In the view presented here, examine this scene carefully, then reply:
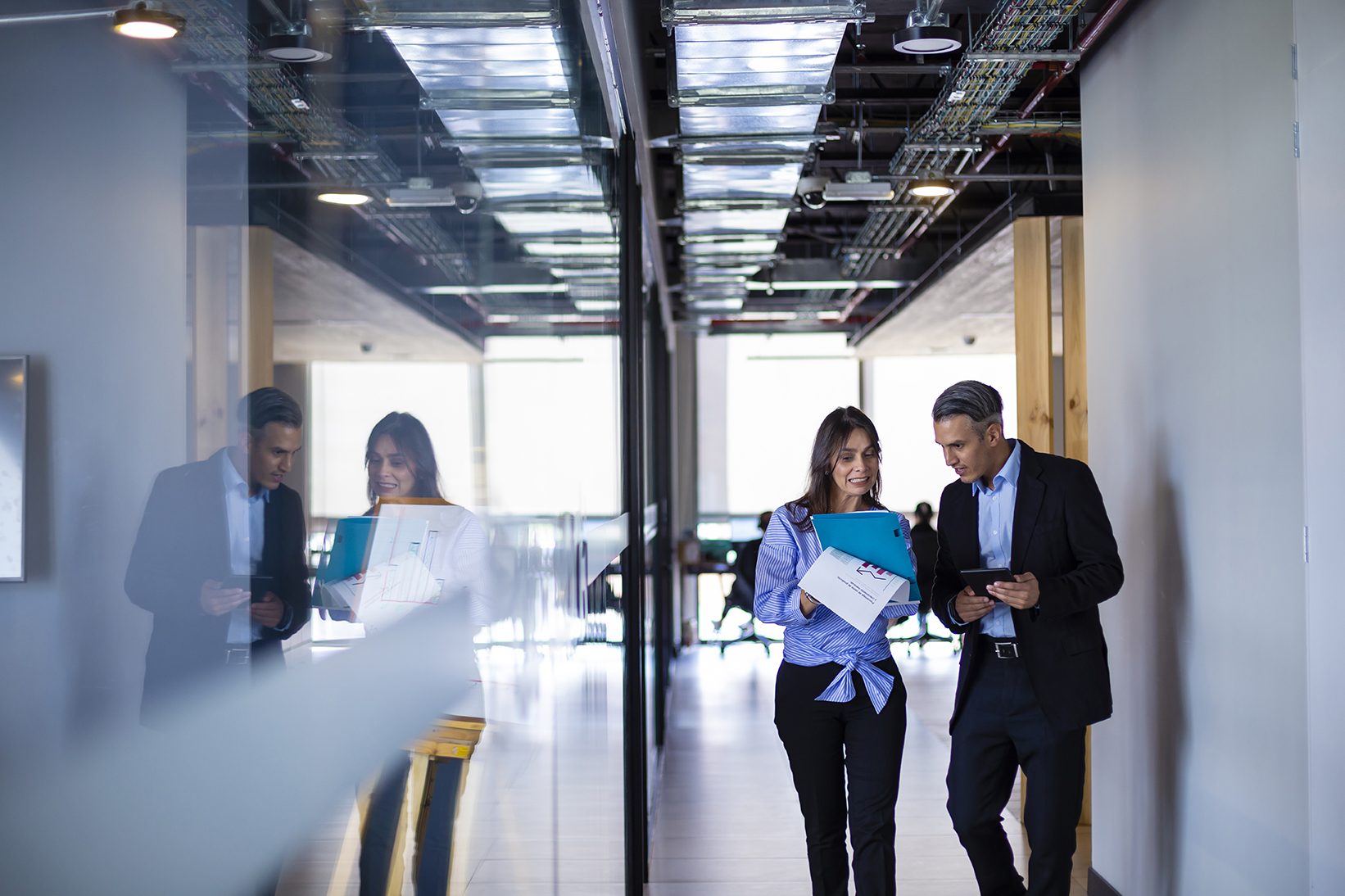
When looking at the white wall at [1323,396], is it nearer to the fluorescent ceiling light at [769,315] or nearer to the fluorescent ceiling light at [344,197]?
the fluorescent ceiling light at [344,197]

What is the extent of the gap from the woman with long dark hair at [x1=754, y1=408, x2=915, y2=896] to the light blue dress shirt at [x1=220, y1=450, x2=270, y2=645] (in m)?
2.42

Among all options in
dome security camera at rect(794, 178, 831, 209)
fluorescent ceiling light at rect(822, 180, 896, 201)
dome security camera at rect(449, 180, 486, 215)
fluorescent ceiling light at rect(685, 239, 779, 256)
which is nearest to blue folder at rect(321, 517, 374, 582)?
dome security camera at rect(449, 180, 486, 215)

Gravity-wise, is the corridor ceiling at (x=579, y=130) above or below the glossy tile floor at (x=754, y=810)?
above

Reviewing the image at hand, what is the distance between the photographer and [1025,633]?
2816 mm

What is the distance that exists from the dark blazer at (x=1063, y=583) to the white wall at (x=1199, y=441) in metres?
0.31

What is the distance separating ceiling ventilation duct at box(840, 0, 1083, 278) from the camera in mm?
3318

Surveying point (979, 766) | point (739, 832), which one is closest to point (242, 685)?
point (979, 766)

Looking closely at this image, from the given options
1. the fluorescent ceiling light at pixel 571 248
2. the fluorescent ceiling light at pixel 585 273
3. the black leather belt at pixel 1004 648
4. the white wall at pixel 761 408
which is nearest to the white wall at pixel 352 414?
the fluorescent ceiling light at pixel 571 248

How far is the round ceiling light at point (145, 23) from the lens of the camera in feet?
1.56

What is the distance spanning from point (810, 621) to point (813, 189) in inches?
128

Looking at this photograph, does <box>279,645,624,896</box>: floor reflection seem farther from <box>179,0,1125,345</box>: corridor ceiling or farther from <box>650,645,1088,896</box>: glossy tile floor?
<box>650,645,1088,896</box>: glossy tile floor

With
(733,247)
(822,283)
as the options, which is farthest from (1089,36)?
(822,283)

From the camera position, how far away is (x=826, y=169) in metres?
6.77

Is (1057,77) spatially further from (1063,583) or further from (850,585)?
(850,585)
